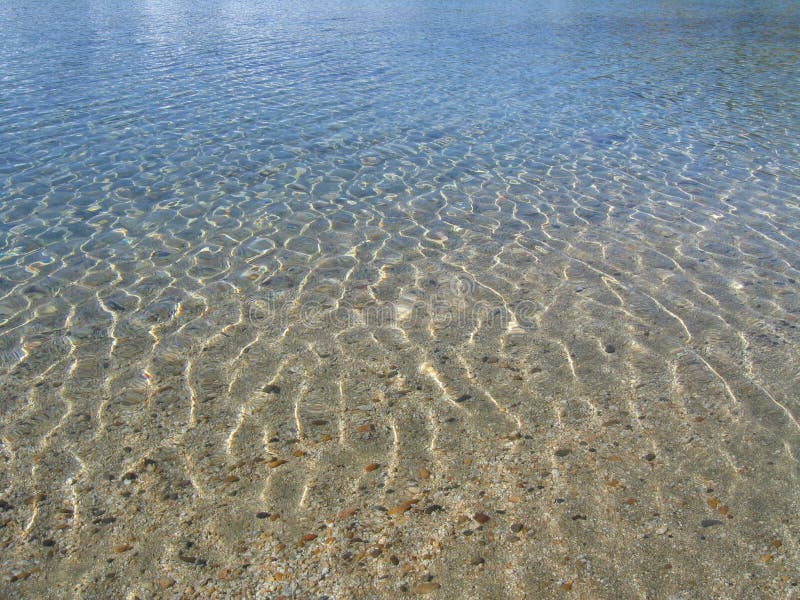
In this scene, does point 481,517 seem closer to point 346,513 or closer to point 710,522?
point 346,513

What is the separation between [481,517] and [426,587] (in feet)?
1.99

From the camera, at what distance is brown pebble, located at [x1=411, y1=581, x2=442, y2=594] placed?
346 cm

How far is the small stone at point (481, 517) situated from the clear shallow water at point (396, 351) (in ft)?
0.16

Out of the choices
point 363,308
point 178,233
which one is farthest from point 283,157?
point 363,308

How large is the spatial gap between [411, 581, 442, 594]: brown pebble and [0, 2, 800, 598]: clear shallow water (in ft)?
0.12

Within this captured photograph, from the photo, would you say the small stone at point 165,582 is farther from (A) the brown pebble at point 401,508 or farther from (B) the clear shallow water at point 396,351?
(A) the brown pebble at point 401,508

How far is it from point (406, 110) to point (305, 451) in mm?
10781

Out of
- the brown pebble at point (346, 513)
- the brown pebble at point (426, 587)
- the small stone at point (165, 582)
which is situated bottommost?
the brown pebble at point (346, 513)

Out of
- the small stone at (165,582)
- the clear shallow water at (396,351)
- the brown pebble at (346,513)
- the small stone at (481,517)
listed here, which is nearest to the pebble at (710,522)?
the clear shallow water at (396,351)

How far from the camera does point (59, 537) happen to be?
12.5 feet

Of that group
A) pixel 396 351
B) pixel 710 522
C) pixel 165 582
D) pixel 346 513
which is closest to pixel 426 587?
pixel 346 513

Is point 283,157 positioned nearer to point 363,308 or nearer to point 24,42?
point 363,308

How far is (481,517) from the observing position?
392 centimetres

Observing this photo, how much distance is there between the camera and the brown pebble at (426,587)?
3457 millimetres
